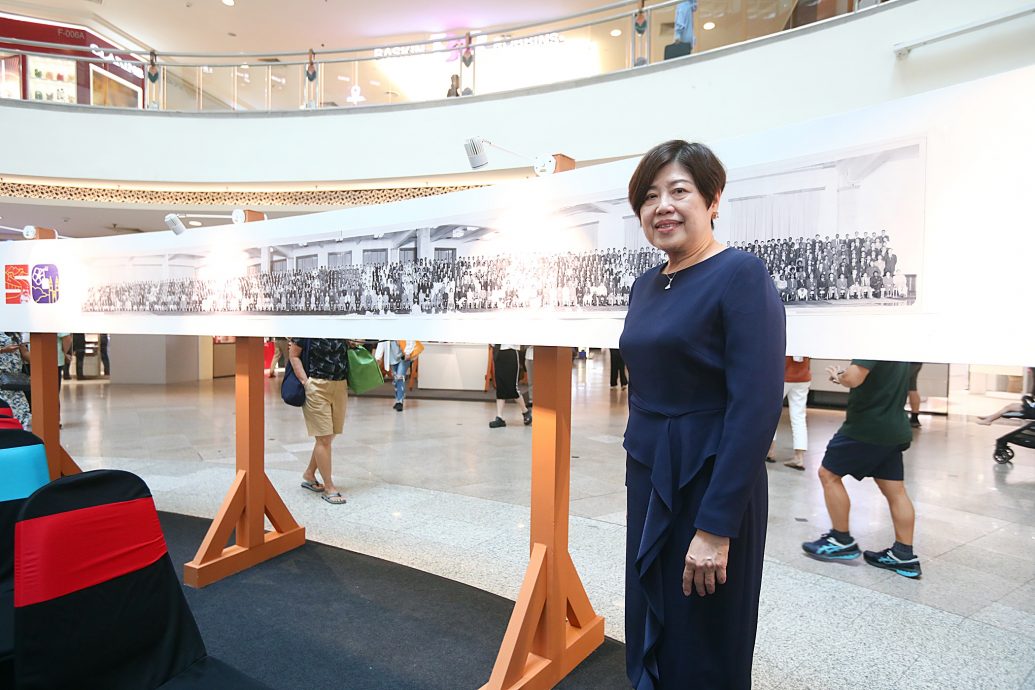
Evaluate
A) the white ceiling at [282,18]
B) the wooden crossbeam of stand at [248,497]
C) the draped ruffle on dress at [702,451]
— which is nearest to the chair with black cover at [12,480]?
the wooden crossbeam of stand at [248,497]

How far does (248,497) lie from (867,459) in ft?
11.6

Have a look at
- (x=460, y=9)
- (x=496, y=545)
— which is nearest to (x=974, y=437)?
(x=496, y=545)

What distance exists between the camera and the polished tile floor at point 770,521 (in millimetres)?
2557

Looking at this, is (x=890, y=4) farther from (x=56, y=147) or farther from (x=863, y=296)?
(x=56, y=147)

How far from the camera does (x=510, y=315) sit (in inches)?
91.1

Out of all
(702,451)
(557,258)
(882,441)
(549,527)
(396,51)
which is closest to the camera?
(702,451)

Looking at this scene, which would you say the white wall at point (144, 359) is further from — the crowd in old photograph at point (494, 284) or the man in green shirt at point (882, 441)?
the man in green shirt at point (882, 441)

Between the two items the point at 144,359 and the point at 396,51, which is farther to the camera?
the point at 144,359

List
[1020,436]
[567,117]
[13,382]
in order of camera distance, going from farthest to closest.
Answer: [567,117] < [1020,436] < [13,382]

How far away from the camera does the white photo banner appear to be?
135cm

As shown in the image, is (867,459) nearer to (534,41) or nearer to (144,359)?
(534,41)

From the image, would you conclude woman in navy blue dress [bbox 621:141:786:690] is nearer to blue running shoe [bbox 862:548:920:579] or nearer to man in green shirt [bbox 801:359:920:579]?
man in green shirt [bbox 801:359:920:579]

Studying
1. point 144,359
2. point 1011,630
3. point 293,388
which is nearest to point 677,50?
point 293,388

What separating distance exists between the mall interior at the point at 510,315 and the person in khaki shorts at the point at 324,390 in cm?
35
